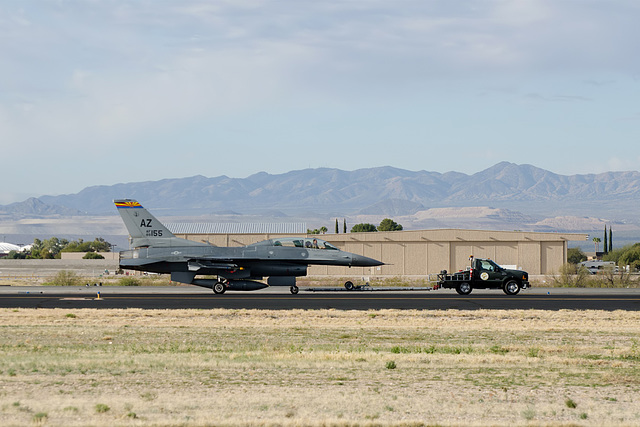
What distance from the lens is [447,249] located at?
6944cm

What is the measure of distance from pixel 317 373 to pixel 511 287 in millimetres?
27395

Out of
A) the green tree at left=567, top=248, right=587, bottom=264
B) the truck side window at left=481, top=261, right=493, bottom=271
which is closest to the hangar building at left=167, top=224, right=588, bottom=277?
the truck side window at left=481, top=261, right=493, bottom=271

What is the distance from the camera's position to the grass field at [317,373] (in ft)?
33.7

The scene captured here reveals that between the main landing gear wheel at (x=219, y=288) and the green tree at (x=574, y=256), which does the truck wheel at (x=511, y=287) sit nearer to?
the main landing gear wheel at (x=219, y=288)

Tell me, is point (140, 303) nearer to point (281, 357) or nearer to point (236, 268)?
point (236, 268)

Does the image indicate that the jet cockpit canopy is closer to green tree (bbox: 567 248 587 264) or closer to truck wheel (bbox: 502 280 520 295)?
truck wheel (bbox: 502 280 520 295)

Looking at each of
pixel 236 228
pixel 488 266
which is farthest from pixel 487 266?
pixel 236 228

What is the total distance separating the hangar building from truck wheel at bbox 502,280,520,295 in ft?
98.8

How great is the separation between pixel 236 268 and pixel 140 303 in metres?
8.72

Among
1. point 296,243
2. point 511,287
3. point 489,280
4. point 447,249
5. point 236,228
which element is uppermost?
point 236,228

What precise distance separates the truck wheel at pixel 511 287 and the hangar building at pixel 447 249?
98.8 ft

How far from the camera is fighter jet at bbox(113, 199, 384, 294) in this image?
40.0 meters

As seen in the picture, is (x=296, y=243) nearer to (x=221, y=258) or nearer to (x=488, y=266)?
(x=221, y=258)

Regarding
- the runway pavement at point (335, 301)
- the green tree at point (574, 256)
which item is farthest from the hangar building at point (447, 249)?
the green tree at point (574, 256)
